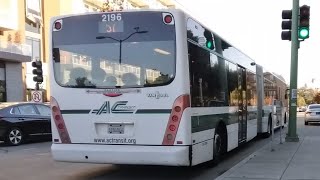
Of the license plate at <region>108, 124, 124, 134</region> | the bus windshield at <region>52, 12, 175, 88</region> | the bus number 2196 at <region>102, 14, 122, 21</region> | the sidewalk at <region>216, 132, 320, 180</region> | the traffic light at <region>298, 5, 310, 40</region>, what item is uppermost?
the traffic light at <region>298, 5, 310, 40</region>

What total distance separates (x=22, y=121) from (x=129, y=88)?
32.0 feet

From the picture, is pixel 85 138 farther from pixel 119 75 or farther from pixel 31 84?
pixel 31 84

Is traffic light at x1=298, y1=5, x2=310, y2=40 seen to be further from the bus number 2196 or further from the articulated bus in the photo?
the bus number 2196

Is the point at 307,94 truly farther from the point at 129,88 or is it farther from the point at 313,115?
the point at 129,88

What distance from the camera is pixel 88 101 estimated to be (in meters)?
9.17

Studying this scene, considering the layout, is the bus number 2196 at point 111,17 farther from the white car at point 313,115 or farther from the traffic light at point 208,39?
the white car at point 313,115

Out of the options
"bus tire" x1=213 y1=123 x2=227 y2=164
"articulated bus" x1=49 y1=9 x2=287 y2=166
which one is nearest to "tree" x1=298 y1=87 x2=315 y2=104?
"bus tire" x1=213 y1=123 x2=227 y2=164

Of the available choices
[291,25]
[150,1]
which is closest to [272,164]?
[291,25]

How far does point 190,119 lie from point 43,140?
37.7 ft

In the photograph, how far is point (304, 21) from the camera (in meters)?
16.2

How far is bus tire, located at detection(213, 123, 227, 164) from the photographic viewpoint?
10836 millimetres

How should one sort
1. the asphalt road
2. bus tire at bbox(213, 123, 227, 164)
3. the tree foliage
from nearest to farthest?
the asphalt road
bus tire at bbox(213, 123, 227, 164)
the tree foliage

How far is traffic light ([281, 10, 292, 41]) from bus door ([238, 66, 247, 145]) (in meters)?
2.44

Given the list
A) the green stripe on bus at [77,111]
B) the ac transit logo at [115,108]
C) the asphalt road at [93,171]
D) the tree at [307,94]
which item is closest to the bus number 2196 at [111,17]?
the ac transit logo at [115,108]
